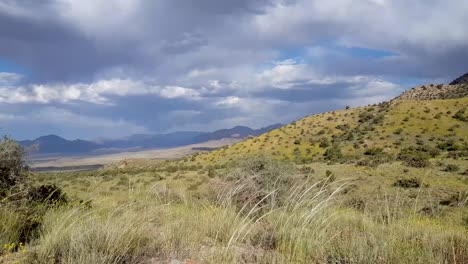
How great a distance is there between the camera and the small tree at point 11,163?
13750 millimetres

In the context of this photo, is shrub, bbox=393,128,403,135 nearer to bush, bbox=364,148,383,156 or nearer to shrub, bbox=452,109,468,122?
shrub, bbox=452,109,468,122

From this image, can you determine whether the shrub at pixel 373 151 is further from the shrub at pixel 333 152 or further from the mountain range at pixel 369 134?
the shrub at pixel 333 152

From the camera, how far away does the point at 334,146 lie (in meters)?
56.8

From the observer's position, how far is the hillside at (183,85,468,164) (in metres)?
52.8

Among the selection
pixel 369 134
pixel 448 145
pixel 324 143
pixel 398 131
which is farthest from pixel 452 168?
pixel 369 134

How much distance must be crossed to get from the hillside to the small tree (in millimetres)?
33835

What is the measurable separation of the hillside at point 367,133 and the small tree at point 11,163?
33.8m

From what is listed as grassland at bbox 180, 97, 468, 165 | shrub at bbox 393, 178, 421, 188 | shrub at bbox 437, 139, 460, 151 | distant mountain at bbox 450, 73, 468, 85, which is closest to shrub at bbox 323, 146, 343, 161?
grassland at bbox 180, 97, 468, 165

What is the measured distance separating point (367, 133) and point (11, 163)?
53495mm

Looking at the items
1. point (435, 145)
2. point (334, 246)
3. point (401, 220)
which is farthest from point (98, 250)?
point (435, 145)

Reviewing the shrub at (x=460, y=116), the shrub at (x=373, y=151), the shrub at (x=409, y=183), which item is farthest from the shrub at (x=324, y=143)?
the shrub at (x=409, y=183)

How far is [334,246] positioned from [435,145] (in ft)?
165

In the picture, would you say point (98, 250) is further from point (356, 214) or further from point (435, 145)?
point (435, 145)

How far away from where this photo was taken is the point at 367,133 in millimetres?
60562
